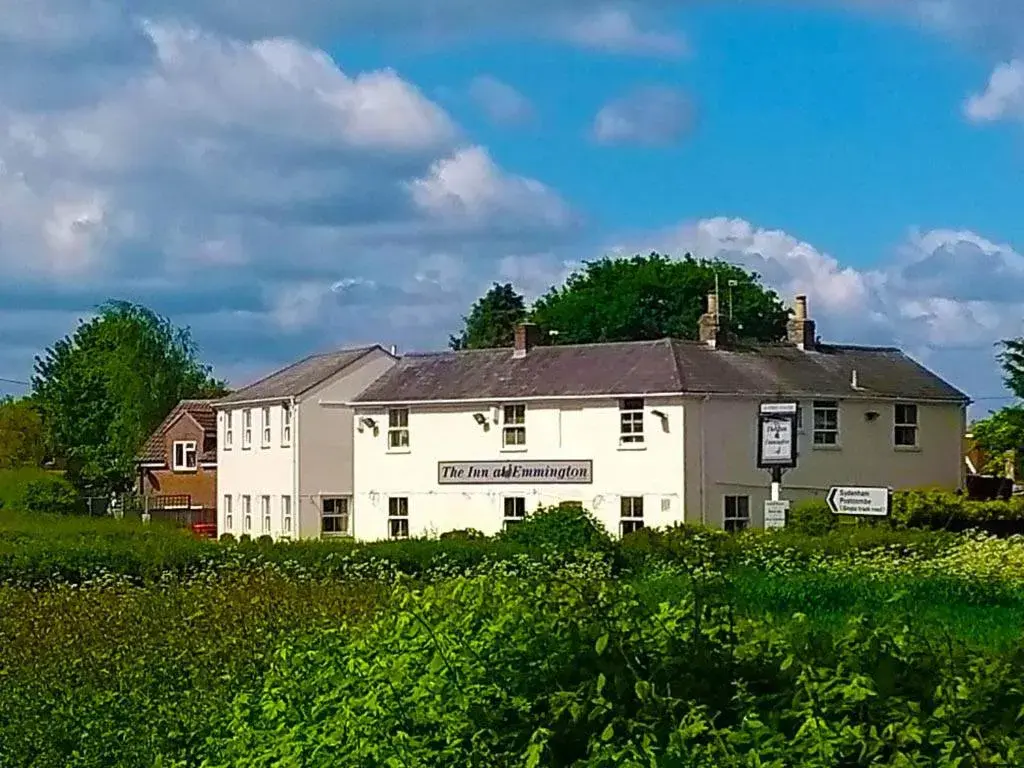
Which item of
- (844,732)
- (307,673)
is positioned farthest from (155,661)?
(844,732)

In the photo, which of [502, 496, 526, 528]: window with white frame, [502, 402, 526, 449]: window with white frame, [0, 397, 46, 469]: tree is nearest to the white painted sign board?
[502, 496, 526, 528]: window with white frame

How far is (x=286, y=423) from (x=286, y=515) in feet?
10.3

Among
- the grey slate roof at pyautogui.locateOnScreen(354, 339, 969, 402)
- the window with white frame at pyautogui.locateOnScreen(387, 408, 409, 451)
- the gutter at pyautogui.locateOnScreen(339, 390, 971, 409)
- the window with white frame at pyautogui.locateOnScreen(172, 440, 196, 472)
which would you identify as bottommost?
the window with white frame at pyautogui.locateOnScreen(172, 440, 196, 472)

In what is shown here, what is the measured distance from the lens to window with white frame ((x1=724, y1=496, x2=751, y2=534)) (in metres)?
46.5

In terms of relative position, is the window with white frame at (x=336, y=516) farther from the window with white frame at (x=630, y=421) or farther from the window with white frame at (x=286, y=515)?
the window with white frame at (x=630, y=421)

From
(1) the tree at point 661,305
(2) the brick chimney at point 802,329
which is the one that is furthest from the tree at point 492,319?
(2) the brick chimney at point 802,329

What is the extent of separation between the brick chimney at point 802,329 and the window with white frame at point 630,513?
27.9 ft

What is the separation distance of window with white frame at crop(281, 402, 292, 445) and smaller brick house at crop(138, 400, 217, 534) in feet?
42.8

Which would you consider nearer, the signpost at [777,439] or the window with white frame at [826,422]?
the signpost at [777,439]

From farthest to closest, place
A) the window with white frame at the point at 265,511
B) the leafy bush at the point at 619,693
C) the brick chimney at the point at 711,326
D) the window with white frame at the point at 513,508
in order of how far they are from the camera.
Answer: the window with white frame at the point at 265,511 < the brick chimney at the point at 711,326 < the window with white frame at the point at 513,508 < the leafy bush at the point at 619,693

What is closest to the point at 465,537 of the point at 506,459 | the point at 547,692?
the point at 506,459

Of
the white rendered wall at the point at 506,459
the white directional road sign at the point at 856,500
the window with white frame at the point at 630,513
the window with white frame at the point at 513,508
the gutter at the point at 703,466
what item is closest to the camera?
the white directional road sign at the point at 856,500

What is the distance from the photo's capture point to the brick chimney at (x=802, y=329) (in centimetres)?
5231

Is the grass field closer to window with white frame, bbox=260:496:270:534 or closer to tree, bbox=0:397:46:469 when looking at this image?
window with white frame, bbox=260:496:270:534
